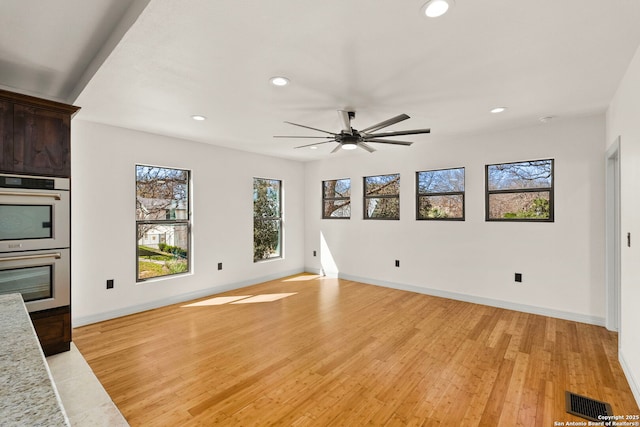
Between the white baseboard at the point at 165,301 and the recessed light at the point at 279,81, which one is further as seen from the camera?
the white baseboard at the point at 165,301

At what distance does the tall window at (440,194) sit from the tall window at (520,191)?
428 millimetres

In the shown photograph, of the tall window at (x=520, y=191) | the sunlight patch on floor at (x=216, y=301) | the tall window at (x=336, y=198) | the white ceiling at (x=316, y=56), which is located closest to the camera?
the white ceiling at (x=316, y=56)

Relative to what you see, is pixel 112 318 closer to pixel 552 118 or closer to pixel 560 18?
pixel 560 18

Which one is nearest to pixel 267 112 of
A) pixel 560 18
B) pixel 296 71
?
pixel 296 71

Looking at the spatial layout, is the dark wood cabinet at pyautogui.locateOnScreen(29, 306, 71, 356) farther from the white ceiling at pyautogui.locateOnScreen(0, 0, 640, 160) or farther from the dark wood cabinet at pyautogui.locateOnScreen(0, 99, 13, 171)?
the white ceiling at pyautogui.locateOnScreen(0, 0, 640, 160)

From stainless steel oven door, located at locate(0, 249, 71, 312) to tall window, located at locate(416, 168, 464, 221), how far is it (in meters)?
4.85

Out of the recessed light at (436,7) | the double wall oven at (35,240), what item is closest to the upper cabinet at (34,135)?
the double wall oven at (35,240)

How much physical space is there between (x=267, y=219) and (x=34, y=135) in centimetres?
391

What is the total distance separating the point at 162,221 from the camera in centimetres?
466

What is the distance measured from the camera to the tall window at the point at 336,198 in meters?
6.39

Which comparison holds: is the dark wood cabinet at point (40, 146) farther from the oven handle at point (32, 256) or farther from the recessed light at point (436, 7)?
the recessed light at point (436, 7)

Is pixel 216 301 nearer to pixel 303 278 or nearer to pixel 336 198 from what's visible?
pixel 303 278

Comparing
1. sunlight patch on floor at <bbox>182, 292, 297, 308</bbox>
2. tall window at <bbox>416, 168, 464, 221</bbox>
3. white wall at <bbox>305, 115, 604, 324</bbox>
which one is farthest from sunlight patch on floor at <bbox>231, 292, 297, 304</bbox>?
tall window at <bbox>416, 168, 464, 221</bbox>

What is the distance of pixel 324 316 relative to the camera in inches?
162
